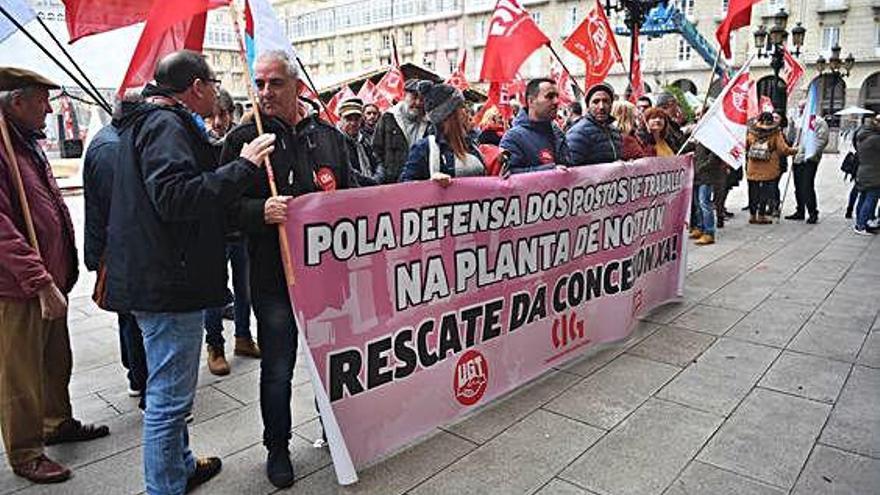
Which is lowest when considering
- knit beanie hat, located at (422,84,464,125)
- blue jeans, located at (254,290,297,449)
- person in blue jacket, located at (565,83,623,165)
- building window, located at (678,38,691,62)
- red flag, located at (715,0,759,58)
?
blue jeans, located at (254,290,297,449)

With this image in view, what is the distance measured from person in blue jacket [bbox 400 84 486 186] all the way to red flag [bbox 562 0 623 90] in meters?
4.34

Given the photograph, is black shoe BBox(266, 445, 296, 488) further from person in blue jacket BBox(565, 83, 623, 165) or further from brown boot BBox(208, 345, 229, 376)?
person in blue jacket BBox(565, 83, 623, 165)

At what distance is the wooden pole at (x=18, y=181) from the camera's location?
9.20 feet

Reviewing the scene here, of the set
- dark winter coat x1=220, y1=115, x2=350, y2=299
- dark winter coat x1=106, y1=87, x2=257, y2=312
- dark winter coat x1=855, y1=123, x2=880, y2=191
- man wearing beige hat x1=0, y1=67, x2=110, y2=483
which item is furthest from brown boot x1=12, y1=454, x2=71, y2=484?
dark winter coat x1=855, y1=123, x2=880, y2=191

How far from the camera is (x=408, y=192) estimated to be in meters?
3.08

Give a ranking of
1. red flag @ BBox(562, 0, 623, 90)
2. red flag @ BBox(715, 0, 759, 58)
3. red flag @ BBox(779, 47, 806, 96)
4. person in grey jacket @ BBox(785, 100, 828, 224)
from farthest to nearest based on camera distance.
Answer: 1. red flag @ BBox(779, 47, 806, 96)
2. person in grey jacket @ BBox(785, 100, 828, 224)
3. red flag @ BBox(562, 0, 623, 90)
4. red flag @ BBox(715, 0, 759, 58)

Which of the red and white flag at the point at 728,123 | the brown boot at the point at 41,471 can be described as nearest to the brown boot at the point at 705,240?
the red and white flag at the point at 728,123

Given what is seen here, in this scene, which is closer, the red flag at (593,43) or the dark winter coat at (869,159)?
the red flag at (593,43)

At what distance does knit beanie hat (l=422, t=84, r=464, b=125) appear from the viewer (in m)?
3.52

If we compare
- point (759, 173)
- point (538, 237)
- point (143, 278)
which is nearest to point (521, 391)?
point (538, 237)

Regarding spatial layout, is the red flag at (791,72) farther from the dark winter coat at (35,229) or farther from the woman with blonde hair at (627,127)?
the dark winter coat at (35,229)

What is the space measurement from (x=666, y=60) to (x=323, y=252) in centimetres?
5204

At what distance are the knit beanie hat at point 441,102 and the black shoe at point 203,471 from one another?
2107mm

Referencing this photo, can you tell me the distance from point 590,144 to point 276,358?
119 inches
